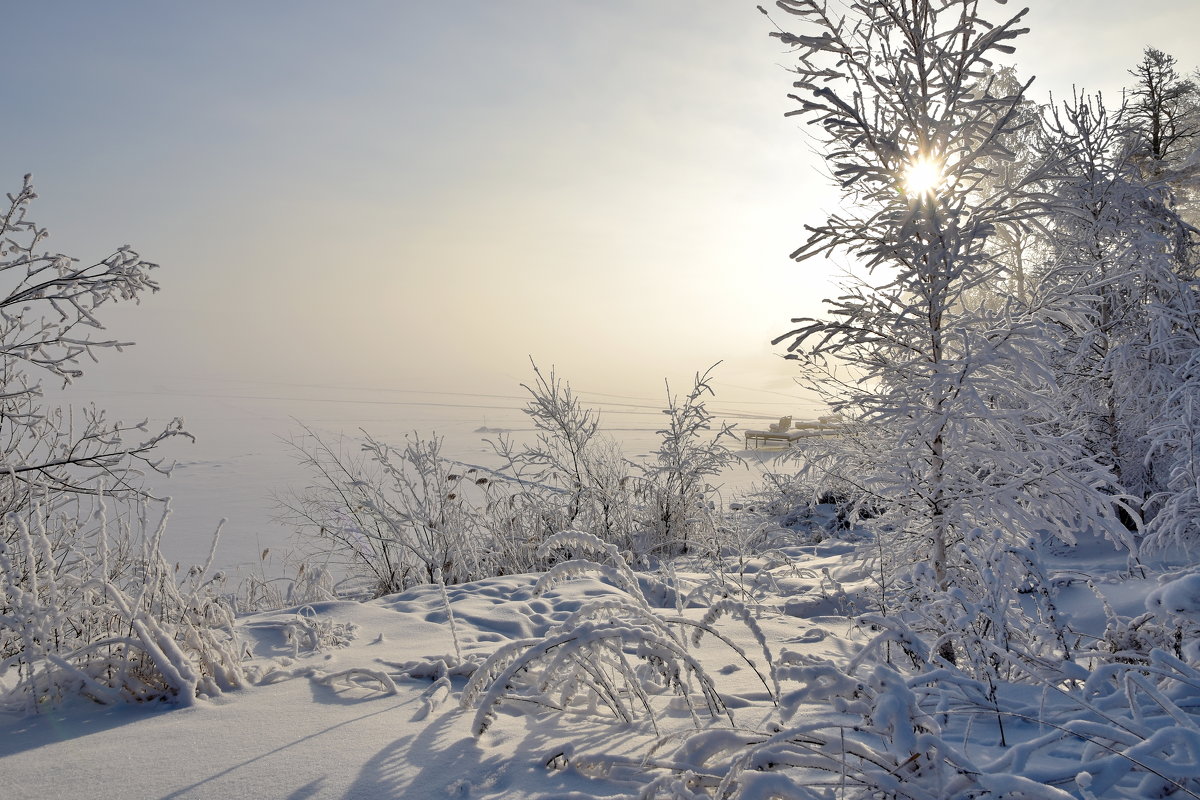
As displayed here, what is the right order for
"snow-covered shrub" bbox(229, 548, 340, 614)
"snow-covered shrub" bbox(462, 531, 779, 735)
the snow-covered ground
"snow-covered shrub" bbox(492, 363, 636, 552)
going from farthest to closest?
"snow-covered shrub" bbox(492, 363, 636, 552) < "snow-covered shrub" bbox(229, 548, 340, 614) < "snow-covered shrub" bbox(462, 531, 779, 735) < the snow-covered ground

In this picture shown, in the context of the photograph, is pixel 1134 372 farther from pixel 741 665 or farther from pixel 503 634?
pixel 503 634

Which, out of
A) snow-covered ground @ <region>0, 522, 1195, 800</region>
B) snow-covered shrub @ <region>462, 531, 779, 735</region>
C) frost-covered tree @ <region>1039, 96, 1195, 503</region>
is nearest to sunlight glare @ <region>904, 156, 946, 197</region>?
snow-covered ground @ <region>0, 522, 1195, 800</region>

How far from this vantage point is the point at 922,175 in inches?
142

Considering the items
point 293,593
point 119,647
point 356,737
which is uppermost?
point 119,647

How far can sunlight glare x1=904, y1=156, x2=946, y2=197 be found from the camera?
3574 mm

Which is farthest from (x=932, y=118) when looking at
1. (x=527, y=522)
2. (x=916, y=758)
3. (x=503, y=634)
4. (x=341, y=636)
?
(x=527, y=522)

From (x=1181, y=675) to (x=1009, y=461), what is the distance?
1.87m

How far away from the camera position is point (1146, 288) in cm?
677

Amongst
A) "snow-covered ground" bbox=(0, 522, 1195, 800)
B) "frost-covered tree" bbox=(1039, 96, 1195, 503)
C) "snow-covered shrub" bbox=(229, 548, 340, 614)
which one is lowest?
"snow-covered shrub" bbox=(229, 548, 340, 614)

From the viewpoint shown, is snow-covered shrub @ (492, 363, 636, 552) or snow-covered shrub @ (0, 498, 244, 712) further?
snow-covered shrub @ (492, 363, 636, 552)

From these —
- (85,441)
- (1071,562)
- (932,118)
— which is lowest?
(1071,562)

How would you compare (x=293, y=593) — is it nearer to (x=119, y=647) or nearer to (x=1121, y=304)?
(x=119, y=647)

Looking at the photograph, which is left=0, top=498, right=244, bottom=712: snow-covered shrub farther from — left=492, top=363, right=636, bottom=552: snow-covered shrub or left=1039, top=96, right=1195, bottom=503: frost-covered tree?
left=1039, top=96, right=1195, bottom=503: frost-covered tree

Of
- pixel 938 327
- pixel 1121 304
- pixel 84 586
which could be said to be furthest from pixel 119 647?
pixel 1121 304
